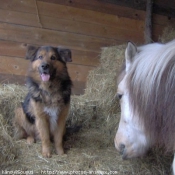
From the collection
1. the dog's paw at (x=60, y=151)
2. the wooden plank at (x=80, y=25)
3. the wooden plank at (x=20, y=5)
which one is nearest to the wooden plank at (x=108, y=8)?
the wooden plank at (x=80, y=25)

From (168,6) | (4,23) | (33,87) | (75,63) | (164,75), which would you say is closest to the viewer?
(164,75)

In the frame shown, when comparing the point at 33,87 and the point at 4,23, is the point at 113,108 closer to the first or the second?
the point at 33,87

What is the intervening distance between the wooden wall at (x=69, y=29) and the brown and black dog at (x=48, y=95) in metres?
1.23

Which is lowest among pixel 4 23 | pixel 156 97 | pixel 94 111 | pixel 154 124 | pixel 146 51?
pixel 94 111

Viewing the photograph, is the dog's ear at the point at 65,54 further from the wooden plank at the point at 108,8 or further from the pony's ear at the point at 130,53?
the wooden plank at the point at 108,8

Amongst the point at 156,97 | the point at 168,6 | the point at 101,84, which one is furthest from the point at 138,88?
the point at 168,6

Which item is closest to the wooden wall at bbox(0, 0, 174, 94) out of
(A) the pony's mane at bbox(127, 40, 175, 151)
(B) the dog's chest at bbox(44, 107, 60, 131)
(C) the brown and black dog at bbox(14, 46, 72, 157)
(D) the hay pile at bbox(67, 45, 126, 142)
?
(D) the hay pile at bbox(67, 45, 126, 142)

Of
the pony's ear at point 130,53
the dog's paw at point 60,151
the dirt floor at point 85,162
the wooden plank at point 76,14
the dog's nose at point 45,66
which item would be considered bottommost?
the dirt floor at point 85,162

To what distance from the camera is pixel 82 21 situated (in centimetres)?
419

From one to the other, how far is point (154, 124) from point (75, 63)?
272 cm

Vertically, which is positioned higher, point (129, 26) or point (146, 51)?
point (129, 26)

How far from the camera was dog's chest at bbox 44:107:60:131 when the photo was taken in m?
2.56

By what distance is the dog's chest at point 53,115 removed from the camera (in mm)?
2559

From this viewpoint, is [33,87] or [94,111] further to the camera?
[94,111]
